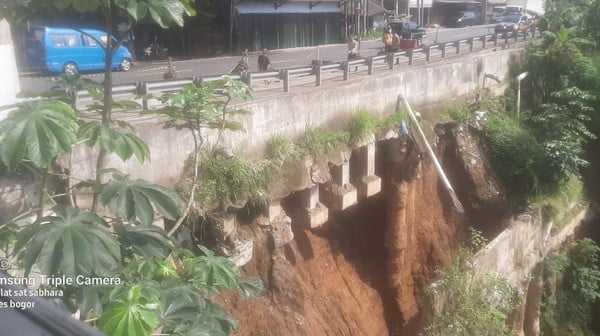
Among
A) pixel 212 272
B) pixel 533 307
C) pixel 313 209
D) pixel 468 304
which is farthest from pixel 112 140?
pixel 533 307

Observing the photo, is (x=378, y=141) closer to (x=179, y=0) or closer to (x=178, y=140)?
(x=178, y=140)

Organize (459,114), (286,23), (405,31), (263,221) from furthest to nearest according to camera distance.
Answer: (405,31) < (286,23) < (459,114) < (263,221)

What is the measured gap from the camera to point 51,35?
651 inches

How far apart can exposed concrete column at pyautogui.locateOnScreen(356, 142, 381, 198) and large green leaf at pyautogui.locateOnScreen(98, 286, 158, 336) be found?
7.13m

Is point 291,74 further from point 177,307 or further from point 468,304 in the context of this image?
point 177,307

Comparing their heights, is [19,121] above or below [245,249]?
above

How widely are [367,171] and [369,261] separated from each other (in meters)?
1.95

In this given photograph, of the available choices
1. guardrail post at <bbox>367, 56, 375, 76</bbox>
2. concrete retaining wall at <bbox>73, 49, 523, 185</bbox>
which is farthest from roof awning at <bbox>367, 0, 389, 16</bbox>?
guardrail post at <bbox>367, 56, 375, 76</bbox>

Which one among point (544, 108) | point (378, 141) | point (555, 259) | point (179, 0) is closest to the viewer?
point (179, 0)

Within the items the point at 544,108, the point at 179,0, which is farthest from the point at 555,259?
the point at 179,0

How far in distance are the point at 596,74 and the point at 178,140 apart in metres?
12.4

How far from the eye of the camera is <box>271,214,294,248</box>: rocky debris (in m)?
7.57

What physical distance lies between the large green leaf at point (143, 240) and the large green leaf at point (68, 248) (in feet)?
1.25

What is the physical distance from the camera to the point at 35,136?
2.41m
